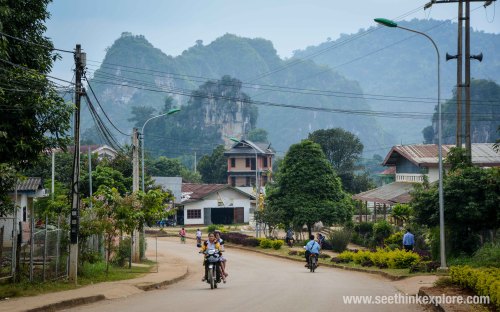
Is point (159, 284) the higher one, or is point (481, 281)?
point (481, 281)

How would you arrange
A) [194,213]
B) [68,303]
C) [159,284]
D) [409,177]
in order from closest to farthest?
[68,303], [159,284], [409,177], [194,213]

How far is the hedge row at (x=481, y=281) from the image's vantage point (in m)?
13.3

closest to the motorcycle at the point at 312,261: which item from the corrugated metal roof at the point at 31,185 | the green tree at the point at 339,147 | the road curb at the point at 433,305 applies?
the road curb at the point at 433,305

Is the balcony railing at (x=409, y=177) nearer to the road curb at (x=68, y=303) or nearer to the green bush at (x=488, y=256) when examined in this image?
the green bush at (x=488, y=256)

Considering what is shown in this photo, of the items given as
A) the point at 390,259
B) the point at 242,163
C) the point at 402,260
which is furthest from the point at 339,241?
the point at 242,163

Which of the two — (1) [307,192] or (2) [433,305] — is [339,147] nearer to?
(1) [307,192]

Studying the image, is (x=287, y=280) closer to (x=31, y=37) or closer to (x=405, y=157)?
(x=31, y=37)

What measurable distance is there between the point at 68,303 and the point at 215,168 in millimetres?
98158

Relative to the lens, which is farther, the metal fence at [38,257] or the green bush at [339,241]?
the green bush at [339,241]

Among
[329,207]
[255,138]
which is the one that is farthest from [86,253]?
[255,138]

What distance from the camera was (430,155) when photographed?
175 ft

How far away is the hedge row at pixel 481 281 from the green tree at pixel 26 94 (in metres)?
12.2

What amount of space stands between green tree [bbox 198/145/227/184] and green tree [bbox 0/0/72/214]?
8968 centimetres

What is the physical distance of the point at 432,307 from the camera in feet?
52.3
